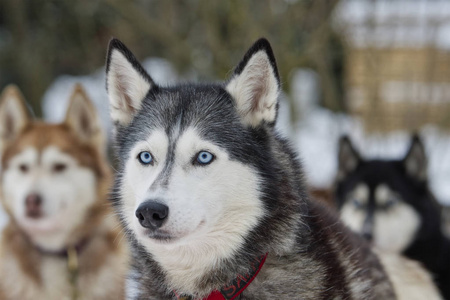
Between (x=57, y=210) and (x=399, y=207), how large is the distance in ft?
8.31

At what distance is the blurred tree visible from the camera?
6.45m

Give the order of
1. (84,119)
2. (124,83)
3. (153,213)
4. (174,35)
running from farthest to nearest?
1. (174,35)
2. (84,119)
3. (124,83)
4. (153,213)

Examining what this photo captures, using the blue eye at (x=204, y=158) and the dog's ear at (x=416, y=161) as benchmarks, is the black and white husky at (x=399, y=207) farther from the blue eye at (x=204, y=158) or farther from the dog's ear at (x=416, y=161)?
the blue eye at (x=204, y=158)

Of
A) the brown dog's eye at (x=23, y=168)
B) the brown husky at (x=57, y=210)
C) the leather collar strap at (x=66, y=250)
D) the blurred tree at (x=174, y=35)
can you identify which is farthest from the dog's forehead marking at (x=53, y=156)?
the blurred tree at (x=174, y=35)

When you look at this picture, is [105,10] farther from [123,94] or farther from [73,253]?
[123,94]

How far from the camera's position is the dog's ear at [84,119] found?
4645 mm

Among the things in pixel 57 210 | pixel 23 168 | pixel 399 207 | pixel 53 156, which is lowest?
pixel 57 210

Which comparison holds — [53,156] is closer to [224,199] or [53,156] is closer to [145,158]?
[145,158]

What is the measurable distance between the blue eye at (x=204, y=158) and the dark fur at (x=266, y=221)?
0.07 meters

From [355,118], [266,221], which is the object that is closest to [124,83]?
[266,221]

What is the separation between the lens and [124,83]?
2.83m

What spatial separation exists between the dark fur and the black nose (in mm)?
400

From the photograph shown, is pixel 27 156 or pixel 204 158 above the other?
pixel 204 158

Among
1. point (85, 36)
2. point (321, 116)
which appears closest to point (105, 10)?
point (85, 36)
